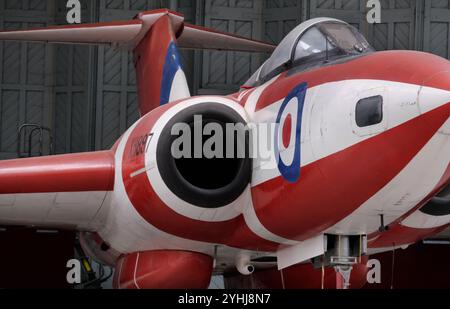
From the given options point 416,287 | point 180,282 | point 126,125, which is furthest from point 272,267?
point 126,125

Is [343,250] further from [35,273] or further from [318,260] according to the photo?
[35,273]

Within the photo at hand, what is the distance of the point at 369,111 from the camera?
570 centimetres

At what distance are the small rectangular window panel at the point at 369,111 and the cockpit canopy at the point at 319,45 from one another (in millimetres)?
866

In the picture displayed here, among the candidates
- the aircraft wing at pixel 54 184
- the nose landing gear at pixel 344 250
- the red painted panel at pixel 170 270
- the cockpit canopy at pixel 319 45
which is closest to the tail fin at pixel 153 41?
the aircraft wing at pixel 54 184

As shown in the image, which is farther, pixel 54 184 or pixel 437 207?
pixel 54 184

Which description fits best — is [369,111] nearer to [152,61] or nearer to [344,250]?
[344,250]

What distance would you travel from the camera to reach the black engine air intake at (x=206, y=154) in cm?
670

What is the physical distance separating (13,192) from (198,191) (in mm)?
1706

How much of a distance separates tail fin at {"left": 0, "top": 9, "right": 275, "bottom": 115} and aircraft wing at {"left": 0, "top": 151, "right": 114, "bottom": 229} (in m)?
2.31

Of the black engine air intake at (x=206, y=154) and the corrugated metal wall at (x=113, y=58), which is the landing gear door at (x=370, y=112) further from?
the corrugated metal wall at (x=113, y=58)

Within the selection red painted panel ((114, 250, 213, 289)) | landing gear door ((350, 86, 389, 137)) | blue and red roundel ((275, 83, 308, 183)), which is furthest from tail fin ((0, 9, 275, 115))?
landing gear door ((350, 86, 389, 137))

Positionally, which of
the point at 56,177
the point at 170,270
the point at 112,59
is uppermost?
the point at 112,59

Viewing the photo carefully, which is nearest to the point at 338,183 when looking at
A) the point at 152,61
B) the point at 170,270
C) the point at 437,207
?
the point at 437,207

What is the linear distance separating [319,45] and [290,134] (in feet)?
2.77
